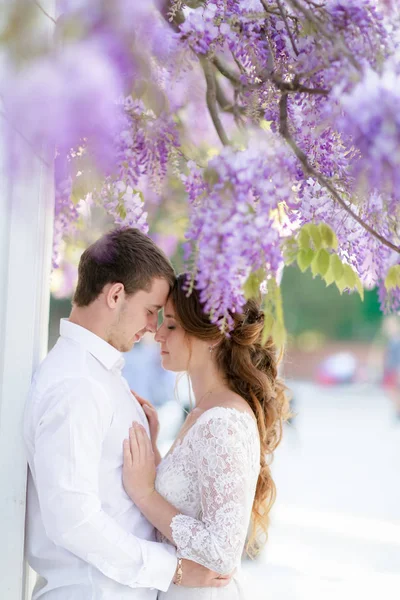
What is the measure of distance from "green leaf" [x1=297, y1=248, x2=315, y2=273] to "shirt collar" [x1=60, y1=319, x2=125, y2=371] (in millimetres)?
702

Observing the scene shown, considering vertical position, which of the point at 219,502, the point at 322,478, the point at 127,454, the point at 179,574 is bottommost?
the point at 322,478

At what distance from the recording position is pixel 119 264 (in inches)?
73.7

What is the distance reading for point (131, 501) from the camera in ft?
5.89

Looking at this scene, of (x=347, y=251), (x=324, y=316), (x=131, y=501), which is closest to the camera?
(x=347, y=251)

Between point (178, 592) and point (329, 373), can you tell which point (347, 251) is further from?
point (329, 373)

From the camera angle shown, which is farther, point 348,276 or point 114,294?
point 114,294

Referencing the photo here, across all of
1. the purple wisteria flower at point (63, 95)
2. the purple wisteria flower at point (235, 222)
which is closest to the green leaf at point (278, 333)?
the purple wisteria flower at point (235, 222)

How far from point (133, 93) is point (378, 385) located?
55.1 feet

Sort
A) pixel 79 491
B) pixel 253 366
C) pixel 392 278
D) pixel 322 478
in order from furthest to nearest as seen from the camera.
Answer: pixel 322 478 → pixel 253 366 → pixel 79 491 → pixel 392 278

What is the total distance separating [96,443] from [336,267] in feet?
2.29

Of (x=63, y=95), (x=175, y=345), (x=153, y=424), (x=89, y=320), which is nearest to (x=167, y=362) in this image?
(x=175, y=345)

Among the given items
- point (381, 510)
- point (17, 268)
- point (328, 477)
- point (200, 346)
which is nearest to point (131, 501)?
point (200, 346)

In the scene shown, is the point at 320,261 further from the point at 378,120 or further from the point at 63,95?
the point at 63,95

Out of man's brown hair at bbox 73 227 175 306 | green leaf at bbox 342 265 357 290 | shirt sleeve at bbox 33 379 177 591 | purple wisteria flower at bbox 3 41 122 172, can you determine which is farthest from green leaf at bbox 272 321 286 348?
man's brown hair at bbox 73 227 175 306
